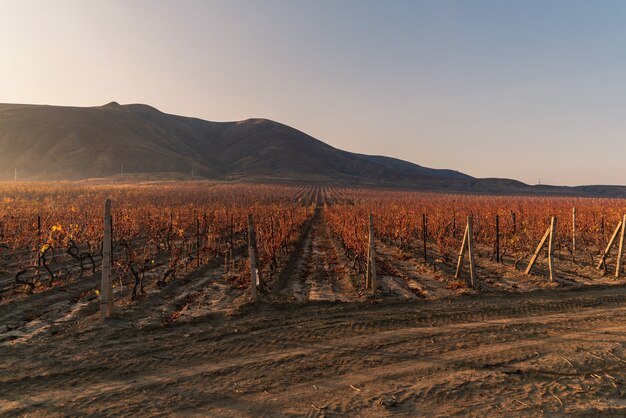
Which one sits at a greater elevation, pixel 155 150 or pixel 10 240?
pixel 155 150

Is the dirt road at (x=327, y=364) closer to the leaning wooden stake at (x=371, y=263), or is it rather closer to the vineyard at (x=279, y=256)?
the leaning wooden stake at (x=371, y=263)

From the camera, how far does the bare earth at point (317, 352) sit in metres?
3.84

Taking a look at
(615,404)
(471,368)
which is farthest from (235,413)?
(615,404)

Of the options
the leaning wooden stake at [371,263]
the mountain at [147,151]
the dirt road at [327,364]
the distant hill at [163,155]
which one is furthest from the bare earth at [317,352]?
the mountain at [147,151]

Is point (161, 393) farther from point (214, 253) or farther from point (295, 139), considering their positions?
point (295, 139)

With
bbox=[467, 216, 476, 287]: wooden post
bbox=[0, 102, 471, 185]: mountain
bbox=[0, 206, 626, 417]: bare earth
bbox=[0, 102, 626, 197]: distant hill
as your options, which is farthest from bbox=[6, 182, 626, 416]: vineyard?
bbox=[0, 102, 471, 185]: mountain

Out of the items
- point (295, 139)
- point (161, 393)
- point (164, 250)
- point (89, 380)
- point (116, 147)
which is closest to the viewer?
point (161, 393)

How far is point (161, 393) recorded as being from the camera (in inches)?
157

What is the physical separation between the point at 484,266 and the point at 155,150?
110m

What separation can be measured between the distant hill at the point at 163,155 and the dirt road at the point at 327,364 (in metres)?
74.1

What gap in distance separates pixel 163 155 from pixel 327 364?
110599 mm

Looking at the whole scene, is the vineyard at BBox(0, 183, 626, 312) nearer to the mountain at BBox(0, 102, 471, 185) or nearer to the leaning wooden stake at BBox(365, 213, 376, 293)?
the leaning wooden stake at BBox(365, 213, 376, 293)

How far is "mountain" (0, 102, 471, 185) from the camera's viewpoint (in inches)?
3511

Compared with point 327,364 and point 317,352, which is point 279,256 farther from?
point 327,364
